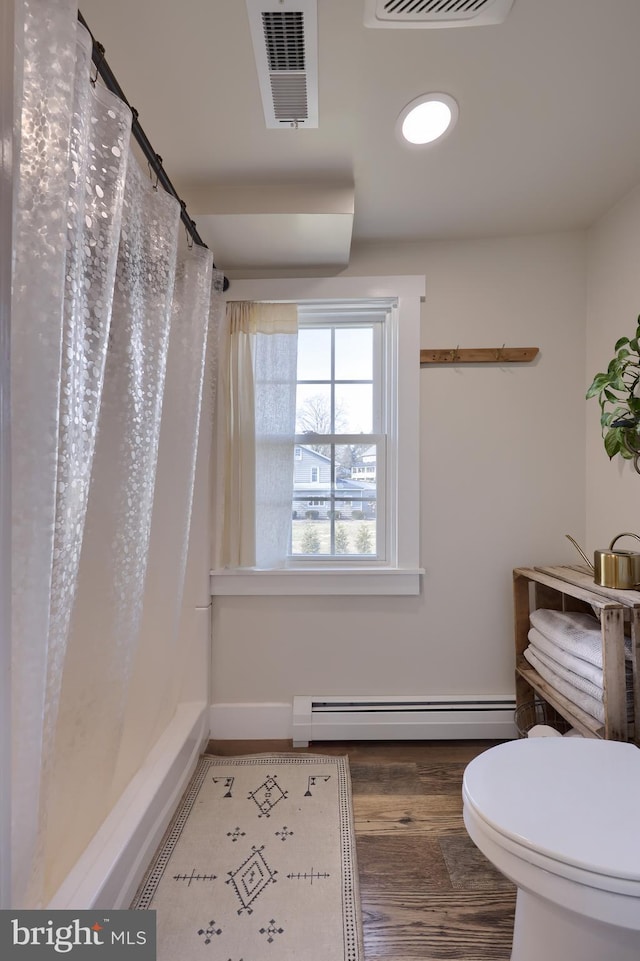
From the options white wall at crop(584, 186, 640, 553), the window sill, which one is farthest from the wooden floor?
white wall at crop(584, 186, 640, 553)

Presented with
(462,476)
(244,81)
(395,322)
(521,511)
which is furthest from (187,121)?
(521,511)

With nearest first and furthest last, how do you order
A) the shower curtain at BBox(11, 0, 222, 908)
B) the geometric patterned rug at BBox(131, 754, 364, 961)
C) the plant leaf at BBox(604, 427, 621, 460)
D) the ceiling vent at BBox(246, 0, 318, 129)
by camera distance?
the shower curtain at BBox(11, 0, 222, 908), the ceiling vent at BBox(246, 0, 318, 129), the geometric patterned rug at BBox(131, 754, 364, 961), the plant leaf at BBox(604, 427, 621, 460)

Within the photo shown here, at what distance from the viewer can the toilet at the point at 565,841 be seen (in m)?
0.75

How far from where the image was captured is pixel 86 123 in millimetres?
777

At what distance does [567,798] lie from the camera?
901 millimetres

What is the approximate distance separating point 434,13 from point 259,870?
7.11 ft

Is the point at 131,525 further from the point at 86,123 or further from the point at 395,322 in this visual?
the point at 395,322

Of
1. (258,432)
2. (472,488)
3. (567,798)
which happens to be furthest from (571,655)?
(258,432)

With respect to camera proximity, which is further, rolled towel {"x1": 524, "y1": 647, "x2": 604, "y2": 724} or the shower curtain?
rolled towel {"x1": 524, "y1": 647, "x2": 604, "y2": 724}

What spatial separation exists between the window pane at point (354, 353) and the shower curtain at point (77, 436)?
807 mm

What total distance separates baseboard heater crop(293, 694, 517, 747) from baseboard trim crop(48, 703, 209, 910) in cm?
49

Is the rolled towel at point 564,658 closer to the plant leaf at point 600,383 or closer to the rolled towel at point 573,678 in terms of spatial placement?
the rolled towel at point 573,678

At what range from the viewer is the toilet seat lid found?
0.77 m

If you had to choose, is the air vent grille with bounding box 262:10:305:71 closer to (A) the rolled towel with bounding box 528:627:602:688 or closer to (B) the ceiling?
(B) the ceiling
